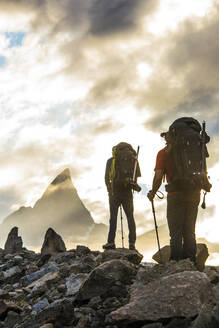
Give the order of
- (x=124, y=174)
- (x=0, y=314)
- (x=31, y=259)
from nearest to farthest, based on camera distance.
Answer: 1. (x=0, y=314)
2. (x=124, y=174)
3. (x=31, y=259)

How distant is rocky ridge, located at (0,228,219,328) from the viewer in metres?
6.10

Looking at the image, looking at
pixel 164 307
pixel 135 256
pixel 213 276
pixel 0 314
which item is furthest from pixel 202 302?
pixel 135 256

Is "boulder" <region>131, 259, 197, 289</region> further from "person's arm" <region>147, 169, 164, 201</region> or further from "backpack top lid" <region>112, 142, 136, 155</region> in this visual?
"backpack top lid" <region>112, 142, 136, 155</region>

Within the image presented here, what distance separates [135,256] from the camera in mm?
11977

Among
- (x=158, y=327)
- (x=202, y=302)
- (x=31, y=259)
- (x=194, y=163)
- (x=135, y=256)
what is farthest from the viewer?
(x=31, y=259)

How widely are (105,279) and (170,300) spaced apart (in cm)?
219

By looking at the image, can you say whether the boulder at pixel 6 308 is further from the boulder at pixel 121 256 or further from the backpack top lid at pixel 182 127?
the backpack top lid at pixel 182 127

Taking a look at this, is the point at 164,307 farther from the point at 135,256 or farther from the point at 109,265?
the point at 135,256

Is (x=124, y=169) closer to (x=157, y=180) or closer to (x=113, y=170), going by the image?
(x=113, y=170)

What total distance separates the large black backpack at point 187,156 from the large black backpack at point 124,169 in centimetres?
520

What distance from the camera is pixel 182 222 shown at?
29.8 ft

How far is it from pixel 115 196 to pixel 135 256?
295 cm

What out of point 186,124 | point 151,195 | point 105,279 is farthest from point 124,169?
point 105,279

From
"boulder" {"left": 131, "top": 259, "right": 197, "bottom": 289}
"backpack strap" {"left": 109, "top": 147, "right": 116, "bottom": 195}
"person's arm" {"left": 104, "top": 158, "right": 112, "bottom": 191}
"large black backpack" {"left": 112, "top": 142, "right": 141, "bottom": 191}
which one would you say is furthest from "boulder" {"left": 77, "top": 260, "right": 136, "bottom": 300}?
"person's arm" {"left": 104, "top": 158, "right": 112, "bottom": 191}
